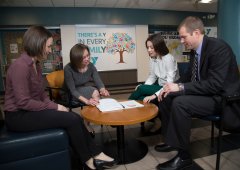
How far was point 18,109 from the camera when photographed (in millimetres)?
1597

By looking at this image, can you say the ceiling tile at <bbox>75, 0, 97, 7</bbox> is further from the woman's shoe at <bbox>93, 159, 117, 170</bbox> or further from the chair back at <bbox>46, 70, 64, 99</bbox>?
the woman's shoe at <bbox>93, 159, 117, 170</bbox>

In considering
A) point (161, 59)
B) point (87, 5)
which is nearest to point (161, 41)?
point (161, 59)

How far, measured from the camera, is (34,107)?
157cm

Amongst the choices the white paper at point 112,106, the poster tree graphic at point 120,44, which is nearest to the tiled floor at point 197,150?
the white paper at point 112,106

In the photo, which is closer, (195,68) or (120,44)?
(195,68)

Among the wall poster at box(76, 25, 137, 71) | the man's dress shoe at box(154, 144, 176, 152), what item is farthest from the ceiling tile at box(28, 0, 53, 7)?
the man's dress shoe at box(154, 144, 176, 152)

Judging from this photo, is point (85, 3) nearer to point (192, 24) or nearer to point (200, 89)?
point (192, 24)

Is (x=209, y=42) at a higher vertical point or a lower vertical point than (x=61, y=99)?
higher

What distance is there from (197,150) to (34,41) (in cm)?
198

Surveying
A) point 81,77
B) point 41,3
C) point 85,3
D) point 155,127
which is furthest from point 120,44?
point 155,127

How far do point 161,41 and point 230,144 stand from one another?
1.44m

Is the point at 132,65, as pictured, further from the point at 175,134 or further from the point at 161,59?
the point at 175,134

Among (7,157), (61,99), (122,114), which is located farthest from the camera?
(61,99)

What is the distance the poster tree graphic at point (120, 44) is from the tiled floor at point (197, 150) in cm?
393
